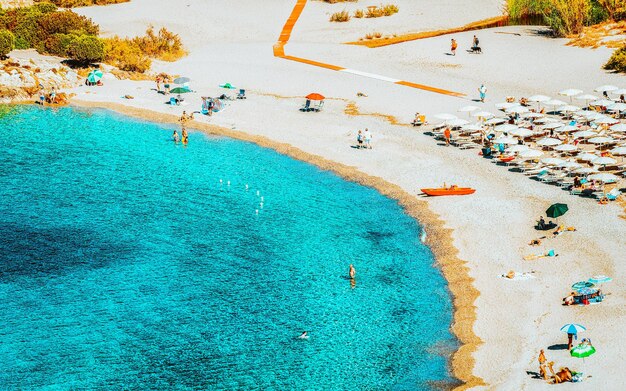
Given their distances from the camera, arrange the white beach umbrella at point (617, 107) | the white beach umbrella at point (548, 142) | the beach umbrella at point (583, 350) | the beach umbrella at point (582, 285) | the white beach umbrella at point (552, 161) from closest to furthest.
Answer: the beach umbrella at point (583, 350) < the beach umbrella at point (582, 285) < the white beach umbrella at point (552, 161) < the white beach umbrella at point (548, 142) < the white beach umbrella at point (617, 107)

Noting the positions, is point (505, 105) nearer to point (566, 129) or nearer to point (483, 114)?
point (483, 114)

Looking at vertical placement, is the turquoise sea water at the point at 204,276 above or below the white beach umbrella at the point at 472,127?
below

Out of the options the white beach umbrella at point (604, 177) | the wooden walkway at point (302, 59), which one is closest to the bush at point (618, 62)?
the wooden walkway at point (302, 59)

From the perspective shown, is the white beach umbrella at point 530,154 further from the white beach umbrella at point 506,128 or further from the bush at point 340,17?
the bush at point 340,17

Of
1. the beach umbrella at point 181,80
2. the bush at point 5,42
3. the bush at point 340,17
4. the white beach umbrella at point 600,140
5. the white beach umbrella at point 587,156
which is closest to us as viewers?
the white beach umbrella at point 587,156

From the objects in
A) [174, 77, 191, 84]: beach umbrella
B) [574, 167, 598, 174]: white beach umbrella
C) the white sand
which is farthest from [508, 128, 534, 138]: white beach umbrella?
[174, 77, 191, 84]: beach umbrella
